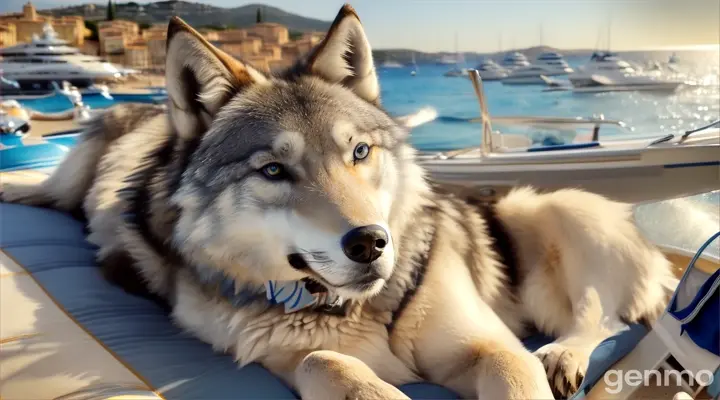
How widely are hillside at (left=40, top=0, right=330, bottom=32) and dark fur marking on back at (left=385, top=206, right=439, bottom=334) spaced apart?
29.4 inches

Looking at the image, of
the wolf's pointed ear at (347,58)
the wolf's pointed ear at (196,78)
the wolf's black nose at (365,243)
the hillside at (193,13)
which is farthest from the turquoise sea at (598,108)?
the wolf's black nose at (365,243)

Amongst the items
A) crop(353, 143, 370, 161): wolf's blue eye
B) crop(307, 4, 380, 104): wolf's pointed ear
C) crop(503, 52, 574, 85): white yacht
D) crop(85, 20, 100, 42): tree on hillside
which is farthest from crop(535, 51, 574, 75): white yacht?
crop(85, 20, 100, 42): tree on hillside

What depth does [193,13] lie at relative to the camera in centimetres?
156

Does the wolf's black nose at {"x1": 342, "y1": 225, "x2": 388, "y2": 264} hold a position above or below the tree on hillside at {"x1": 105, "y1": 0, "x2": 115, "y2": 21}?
below

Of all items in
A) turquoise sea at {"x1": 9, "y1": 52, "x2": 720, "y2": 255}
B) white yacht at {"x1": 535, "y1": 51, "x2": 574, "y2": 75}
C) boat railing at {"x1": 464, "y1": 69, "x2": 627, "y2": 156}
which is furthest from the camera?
white yacht at {"x1": 535, "y1": 51, "x2": 574, "y2": 75}

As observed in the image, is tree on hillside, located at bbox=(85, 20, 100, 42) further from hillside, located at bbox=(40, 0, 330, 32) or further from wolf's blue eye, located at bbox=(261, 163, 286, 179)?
wolf's blue eye, located at bbox=(261, 163, 286, 179)

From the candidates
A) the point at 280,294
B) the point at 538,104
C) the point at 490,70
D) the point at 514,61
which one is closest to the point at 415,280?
the point at 280,294

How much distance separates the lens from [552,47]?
6.03 ft

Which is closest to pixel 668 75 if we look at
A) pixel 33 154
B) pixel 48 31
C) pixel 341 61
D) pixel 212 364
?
pixel 341 61

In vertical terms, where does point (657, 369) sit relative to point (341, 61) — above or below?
below

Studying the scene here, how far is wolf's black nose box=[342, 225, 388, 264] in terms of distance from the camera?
2.55ft

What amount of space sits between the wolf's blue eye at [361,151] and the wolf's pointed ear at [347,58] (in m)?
0.14

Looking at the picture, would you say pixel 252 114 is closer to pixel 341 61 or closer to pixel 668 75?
pixel 341 61

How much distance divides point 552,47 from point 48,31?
1.58 metres
